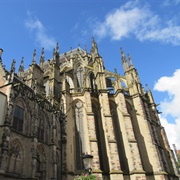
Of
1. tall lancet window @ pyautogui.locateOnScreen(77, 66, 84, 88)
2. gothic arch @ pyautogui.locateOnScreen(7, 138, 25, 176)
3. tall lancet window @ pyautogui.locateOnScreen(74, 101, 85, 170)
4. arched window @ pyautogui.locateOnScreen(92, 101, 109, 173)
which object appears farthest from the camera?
tall lancet window @ pyautogui.locateOnScreen(77, 66, 84, 88)

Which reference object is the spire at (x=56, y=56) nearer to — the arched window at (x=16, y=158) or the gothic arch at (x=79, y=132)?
the gothic arch at (x=79, y=132)

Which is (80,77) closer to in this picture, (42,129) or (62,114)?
(62,114)

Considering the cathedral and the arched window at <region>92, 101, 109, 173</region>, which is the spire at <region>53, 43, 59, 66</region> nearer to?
the cathedral

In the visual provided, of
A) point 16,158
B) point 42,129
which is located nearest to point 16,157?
point 16,158

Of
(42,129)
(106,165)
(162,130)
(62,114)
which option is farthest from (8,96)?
(162,130)

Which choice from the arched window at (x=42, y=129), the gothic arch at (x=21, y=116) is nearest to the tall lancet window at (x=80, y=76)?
the arched window at (x=42, y=129)

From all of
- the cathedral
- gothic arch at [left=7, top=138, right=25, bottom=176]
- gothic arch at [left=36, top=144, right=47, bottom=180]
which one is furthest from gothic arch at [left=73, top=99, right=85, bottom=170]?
gothic arch at [left=7, top=138, right=25, bottom=176]

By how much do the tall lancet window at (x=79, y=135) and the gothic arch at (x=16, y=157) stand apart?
684cm

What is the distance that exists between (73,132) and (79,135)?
2.49 feet

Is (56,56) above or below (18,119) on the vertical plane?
above

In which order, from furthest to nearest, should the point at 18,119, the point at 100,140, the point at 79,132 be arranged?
1. the point at 100,140
2. the point at 79,132
3. the point at 18,119

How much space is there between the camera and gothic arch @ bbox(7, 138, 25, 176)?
12486mm

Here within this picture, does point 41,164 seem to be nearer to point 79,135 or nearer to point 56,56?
point 79,135

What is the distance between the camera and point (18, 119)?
1452cm
